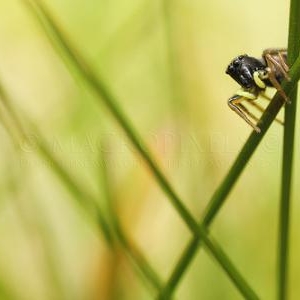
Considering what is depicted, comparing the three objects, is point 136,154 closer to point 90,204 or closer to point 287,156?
point 90,204

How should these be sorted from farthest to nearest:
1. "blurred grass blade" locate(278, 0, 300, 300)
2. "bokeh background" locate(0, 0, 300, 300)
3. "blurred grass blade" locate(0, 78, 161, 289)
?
"bokeh background" locate(0, 0, 300, 300), "blurred grass blade" locate(0, 78, 161, 289), "blurred grass blade" locate(278, 0, 300, 300)

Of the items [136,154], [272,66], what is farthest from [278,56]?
[136,154]

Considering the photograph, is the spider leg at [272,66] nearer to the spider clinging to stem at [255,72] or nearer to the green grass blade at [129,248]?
the spider clinging to stem at [255,72]

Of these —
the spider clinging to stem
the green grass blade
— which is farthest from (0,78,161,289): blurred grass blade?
the spider clinging to stem

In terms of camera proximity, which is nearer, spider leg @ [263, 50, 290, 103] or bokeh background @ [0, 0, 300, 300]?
spider leg @ [263, 50, 290, 103]

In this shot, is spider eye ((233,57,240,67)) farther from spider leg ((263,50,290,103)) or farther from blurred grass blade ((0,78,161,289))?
blurred grass blade ((0,78,161,289))

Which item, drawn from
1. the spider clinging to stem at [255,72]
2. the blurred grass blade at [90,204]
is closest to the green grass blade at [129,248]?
the blurred grass blade at [90,204]
